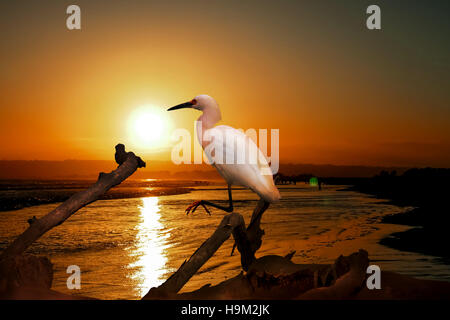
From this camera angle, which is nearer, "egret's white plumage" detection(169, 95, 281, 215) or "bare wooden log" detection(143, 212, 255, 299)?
"bare wooden log" detection(143, 212, 255, 299)

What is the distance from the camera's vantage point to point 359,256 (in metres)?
4.27

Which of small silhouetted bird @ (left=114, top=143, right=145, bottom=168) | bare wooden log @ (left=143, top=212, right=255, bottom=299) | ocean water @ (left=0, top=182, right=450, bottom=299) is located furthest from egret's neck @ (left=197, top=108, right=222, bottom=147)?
ocean water @ (left=0, top=182, right=450, bottom=299)

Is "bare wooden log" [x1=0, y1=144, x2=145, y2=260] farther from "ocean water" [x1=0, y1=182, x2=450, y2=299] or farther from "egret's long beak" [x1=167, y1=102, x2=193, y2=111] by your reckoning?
"ocean water" [x1=0, y1=182, x2=450, y2=299]

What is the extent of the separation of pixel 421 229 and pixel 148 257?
10.5m

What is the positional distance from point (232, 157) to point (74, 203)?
101 inches

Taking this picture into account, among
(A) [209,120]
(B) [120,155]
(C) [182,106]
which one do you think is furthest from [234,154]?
(B) [120,155]

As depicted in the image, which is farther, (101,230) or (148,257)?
(101,230)

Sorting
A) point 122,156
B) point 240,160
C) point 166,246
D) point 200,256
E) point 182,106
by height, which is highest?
point 182,106

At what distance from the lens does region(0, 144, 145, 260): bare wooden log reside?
457 cm

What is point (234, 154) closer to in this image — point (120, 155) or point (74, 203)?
point (120, 155)

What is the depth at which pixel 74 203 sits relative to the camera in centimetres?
477

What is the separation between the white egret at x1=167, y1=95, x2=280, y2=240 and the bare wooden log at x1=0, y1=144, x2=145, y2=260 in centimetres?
111
